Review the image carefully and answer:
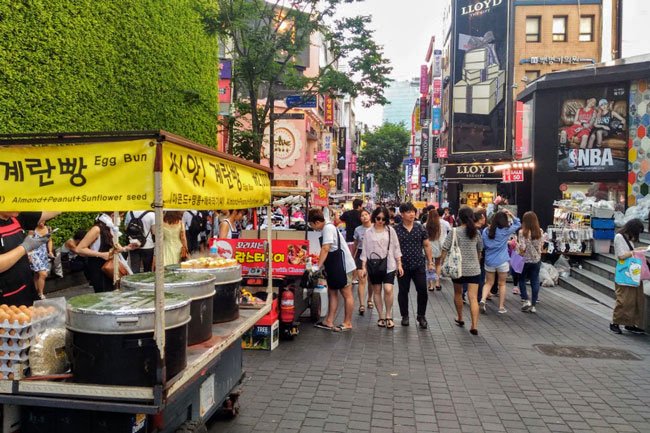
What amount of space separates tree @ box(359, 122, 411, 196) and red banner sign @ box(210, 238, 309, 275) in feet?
201

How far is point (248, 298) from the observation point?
20.6ft

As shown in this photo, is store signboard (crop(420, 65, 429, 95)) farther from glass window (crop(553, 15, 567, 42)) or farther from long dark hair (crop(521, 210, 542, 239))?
long dark hair (crop(521, 210, 542, 239))

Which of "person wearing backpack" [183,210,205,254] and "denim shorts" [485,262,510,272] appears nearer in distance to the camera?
"denim shorts" [485,262,510,272]

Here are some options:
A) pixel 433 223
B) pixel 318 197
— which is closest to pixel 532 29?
pixel 433 223

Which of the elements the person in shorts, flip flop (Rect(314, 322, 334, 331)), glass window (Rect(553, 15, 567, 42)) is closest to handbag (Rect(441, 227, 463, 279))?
the person in shorts

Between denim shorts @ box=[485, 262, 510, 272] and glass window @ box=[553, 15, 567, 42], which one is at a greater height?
glass window @ box=[553, 15, 567, 42]

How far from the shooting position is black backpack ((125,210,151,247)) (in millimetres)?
8625

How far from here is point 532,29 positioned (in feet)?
118

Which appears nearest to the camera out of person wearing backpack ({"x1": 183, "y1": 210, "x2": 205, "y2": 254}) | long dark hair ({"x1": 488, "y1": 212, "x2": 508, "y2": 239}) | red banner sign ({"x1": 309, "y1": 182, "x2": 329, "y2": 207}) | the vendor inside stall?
the vendor inside stall

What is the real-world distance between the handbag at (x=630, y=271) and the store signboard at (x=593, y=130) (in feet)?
48.2

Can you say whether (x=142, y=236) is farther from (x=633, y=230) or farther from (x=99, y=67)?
(x=633, y=230)

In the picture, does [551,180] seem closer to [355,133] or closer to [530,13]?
[530,13]

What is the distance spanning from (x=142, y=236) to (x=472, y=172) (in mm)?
30853

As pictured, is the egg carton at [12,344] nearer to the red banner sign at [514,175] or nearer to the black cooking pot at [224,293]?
the black cooking pot at [224,293]
